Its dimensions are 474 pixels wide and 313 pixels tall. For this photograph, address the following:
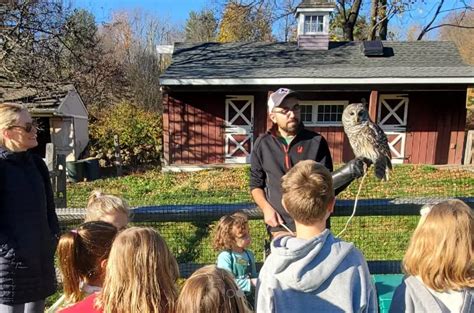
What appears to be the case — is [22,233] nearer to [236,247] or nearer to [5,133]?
[5,133]

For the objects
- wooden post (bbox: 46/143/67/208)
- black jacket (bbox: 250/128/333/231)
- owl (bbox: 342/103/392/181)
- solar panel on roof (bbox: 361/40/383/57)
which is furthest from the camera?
solar panel on roof (bbox: 361/40/383/57)

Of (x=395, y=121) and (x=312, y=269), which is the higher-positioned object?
(x=395, y=121)

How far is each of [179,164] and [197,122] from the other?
5.00ft

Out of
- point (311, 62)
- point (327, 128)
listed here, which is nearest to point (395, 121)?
point (327, 128)

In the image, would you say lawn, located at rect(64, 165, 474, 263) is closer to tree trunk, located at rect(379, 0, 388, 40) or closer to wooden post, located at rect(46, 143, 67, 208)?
wooden post, located at rect(46, 143, 67, 208)

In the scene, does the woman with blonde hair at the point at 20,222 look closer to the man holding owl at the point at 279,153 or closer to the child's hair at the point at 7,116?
the child's hair at the point at 7,116

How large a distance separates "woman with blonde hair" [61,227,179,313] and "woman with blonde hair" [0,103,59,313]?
82cm

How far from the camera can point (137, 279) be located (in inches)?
57.4

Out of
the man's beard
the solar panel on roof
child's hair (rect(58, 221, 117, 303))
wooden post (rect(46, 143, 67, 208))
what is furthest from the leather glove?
the solar panel on roof

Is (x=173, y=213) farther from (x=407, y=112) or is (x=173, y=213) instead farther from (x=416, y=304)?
(x=407, y=112)

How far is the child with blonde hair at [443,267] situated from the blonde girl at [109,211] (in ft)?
5.06

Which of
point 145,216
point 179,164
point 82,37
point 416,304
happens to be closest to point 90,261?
point 145,216

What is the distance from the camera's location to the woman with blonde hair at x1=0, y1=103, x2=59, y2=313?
2.09 meters

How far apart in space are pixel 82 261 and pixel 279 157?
4.08ft
